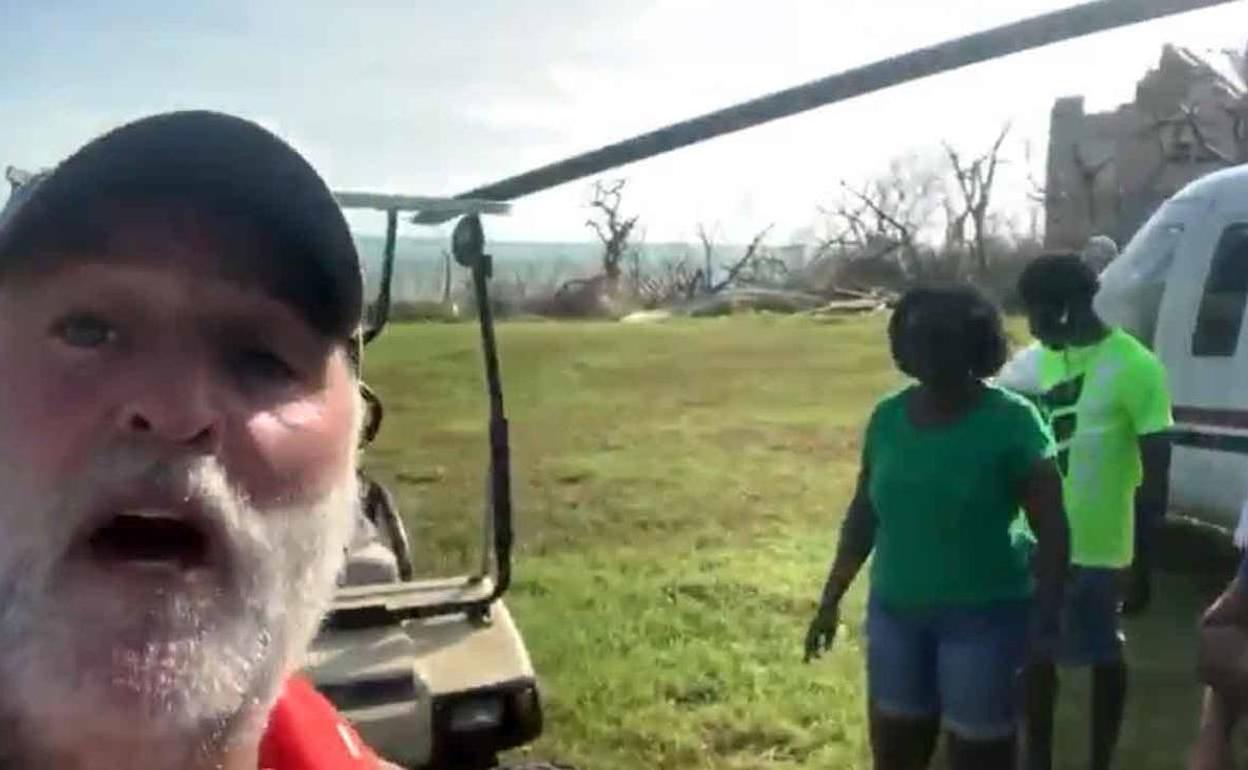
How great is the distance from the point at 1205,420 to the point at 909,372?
3613 mm

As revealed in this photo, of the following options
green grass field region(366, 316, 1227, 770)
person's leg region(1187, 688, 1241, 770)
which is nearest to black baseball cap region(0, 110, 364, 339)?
green grass field region(366, 316, 1227, 770)

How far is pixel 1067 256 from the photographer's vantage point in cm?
474

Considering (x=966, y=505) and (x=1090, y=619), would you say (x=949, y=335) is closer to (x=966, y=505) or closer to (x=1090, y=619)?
(x=966, y=505)

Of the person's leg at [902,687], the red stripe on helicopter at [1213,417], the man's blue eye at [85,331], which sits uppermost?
the man's blue eye at [85,331]

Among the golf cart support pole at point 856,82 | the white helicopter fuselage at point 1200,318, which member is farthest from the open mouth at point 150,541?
the white helicopter fuselage at point 1200,318

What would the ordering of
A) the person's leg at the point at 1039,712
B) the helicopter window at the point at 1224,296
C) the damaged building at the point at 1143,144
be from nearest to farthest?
the person's leg at the point at 1039,712
the helicopter window at the point at 1224,296
the damaged building at the point at 1143,144

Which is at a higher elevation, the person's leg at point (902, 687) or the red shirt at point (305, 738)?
the red shirt at point (305, 738)

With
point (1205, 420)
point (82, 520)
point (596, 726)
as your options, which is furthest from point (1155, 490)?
point (82, 520)

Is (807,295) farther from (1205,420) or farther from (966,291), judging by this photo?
(966,291)

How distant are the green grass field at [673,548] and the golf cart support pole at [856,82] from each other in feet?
2.41

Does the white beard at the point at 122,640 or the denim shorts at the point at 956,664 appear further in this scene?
the denim shorts at the point at 956,664

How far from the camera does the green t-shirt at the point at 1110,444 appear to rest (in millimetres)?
4559

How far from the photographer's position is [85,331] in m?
1.09

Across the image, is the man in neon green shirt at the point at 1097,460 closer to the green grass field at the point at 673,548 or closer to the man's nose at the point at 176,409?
the green grass field at the point at 673,548
